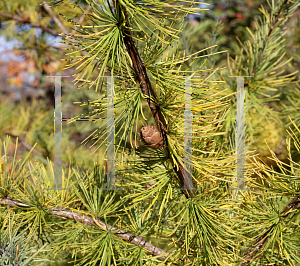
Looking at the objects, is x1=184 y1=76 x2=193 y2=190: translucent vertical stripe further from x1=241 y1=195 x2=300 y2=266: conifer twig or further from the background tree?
x1=241 y1=195 x2=300 y2=266: conifer twig

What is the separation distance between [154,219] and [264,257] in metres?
0.14

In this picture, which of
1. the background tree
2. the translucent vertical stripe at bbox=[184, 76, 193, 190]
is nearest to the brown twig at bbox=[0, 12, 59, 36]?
the background tree

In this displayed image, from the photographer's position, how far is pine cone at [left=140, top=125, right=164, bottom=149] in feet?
0.80

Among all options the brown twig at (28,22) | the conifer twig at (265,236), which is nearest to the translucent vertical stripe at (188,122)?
the conifer twig at (265,236)

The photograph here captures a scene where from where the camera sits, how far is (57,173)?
36cm

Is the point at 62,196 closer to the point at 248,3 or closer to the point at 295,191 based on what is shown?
the point at 295,191

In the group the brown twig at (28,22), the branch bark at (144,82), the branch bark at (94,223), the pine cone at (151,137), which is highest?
Answer: the brown twig at (28,22)

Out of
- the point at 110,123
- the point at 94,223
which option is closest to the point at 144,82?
the point at 110,123

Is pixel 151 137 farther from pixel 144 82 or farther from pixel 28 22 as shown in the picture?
pixel 28 22

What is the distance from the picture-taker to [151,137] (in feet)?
0.81

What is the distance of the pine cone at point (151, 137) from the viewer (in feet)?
0.80

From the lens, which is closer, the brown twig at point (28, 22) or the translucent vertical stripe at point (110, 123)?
the translucent vertical stripe at point (110, 123)

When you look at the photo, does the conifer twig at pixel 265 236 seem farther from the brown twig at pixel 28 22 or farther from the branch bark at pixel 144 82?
the brown twig at pixel 28 22

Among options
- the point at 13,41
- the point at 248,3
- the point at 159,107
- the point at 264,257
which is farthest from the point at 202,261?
the point at 248,3
